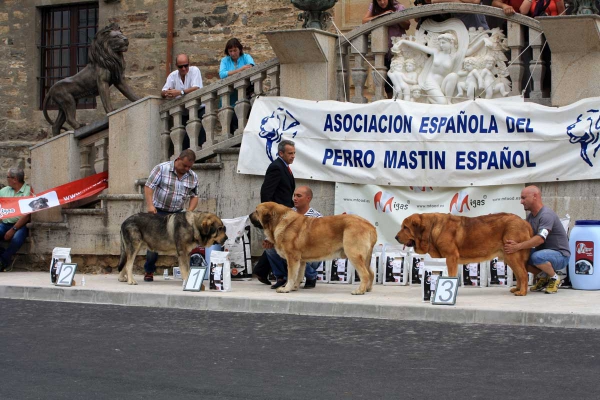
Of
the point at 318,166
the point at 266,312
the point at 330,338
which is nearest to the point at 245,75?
the point at 318,166

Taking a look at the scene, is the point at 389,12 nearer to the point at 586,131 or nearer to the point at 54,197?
the point at 586,131

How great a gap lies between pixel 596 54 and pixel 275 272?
16.1 feet

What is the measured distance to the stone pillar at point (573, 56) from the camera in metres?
13.7

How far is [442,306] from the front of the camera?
11633 mm

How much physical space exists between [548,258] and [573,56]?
2877mm

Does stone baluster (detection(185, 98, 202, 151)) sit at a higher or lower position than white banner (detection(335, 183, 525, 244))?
higher

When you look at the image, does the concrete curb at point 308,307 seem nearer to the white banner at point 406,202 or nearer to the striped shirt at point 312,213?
the striped shirt at point 312,213

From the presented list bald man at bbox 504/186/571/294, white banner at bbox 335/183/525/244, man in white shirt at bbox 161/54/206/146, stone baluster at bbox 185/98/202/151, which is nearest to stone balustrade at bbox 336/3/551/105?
white banner at bbox 335/183/525/244

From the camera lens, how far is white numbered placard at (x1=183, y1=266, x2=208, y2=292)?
13.4 meters

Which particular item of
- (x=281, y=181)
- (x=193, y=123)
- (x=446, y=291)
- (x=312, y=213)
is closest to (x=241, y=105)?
(x=193, y=123)

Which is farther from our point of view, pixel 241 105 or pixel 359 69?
pixel 241 105

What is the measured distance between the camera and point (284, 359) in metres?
8.98

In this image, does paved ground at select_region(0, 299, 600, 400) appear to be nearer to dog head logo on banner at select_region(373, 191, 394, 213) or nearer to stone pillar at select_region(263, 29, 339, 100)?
dog head logo on banner at select_region(373, 191, 394, 213)

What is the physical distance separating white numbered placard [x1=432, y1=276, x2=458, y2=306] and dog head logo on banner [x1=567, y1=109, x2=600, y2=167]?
3014 millimetres
